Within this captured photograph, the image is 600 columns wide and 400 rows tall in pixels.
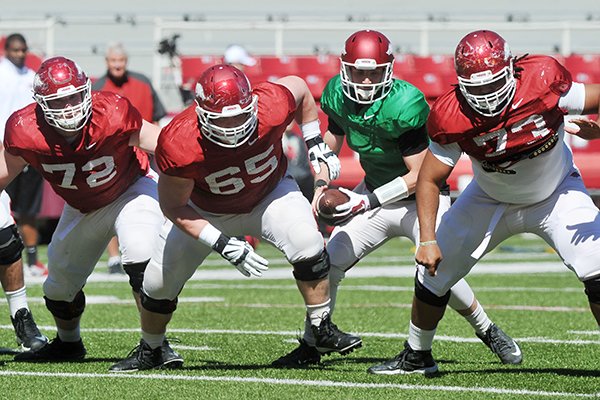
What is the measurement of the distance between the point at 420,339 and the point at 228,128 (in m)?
1.19

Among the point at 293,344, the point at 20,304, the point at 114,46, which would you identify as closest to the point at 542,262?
the point at 114,46

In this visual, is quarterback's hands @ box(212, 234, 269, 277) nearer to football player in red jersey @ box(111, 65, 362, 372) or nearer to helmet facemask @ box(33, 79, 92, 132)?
football player in red jersey @ box(111, 65, 362, 372)

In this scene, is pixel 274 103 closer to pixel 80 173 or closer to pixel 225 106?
pixel 225 106

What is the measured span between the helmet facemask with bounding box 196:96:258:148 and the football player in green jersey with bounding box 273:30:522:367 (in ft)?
1.92

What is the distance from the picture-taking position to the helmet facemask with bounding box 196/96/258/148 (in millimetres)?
4543

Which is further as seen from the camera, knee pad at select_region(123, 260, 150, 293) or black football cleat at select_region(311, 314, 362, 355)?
knee pad at select_region(123, 260, 150, 293)

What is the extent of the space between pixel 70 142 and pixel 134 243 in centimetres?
52

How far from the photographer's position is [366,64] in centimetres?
510

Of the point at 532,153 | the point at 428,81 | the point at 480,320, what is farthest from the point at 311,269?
the point at 428,81

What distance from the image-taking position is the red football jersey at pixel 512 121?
4367 mm

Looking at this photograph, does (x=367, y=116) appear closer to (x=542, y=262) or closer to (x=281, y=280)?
(x=281, y=280)

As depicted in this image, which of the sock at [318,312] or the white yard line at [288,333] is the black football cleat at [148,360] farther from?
the white yard line at [288,333]

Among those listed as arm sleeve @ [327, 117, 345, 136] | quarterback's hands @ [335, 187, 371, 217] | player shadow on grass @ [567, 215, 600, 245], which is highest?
arm sleeve @ [327, 117, 345, 136]

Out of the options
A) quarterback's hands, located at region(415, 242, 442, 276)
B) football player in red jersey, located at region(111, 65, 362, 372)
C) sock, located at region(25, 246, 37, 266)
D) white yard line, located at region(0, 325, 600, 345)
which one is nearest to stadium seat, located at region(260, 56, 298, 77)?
sock, located at region(25, 246, 37, 266)
